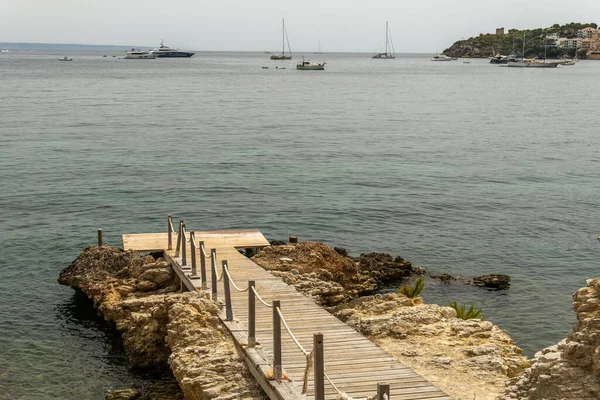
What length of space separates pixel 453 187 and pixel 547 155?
52.2 ft

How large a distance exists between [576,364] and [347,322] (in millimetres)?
7730

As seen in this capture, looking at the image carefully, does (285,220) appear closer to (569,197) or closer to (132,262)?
(132,262)

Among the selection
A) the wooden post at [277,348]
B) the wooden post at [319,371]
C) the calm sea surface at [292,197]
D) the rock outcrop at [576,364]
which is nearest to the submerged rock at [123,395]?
the calm sea surface at [292,197]

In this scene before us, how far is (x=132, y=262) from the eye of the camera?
26.0 meters

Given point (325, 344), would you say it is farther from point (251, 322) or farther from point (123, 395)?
point (123, 395)

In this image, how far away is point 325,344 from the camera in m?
16.2

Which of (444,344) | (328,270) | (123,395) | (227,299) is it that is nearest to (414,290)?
(328,270)

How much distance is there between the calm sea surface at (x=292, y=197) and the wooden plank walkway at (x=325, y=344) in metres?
3.79

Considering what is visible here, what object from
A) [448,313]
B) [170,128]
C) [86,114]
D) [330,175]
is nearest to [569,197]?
[330,175]

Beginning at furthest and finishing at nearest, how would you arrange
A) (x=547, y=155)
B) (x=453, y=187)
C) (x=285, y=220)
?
(x=547, y=155), (x=453, y=187), (x=285, y=220)

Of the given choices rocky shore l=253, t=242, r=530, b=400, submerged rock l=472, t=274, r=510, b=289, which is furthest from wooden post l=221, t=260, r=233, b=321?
submerged rock l=472, t=274, r=510, b=289

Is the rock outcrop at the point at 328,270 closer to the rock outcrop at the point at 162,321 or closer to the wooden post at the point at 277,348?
the rock outcrop at the point at 162,321

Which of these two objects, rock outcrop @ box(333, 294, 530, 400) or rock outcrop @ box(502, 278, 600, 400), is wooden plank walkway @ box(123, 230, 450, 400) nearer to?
rock outcrop @ box(333, 294, 530, 400)

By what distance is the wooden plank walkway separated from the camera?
1413 cm
